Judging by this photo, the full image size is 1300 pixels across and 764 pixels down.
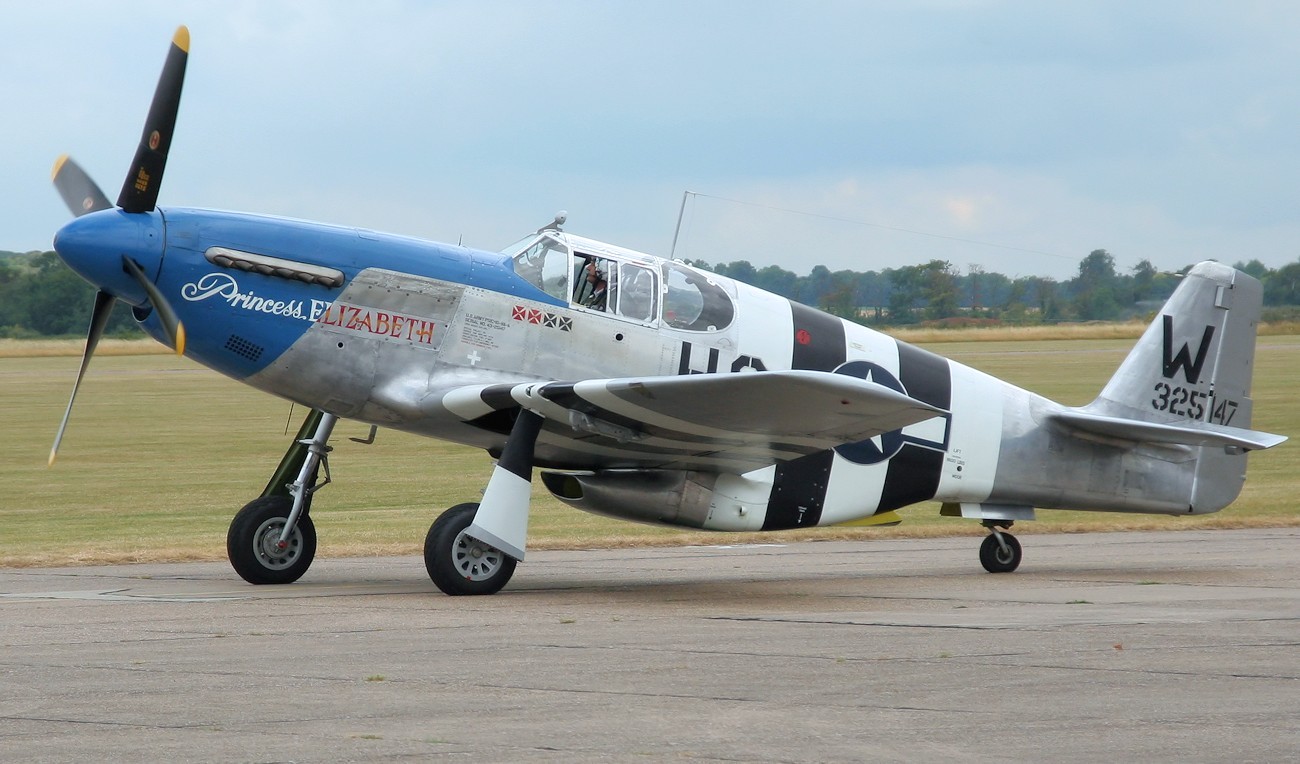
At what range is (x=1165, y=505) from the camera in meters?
13.3

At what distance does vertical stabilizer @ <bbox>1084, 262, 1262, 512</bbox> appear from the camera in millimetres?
13641

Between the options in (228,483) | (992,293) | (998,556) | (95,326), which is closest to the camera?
(95,326)

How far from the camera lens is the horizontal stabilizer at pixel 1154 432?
1248cm

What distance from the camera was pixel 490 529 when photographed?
10508mm

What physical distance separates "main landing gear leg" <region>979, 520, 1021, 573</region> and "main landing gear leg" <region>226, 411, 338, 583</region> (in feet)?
19.4

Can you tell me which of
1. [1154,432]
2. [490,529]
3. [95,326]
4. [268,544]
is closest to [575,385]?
[490,529]

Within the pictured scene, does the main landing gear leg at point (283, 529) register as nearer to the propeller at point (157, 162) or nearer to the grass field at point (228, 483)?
the propeller at point (157, 162)

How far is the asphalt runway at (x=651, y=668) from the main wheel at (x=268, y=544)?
20cm

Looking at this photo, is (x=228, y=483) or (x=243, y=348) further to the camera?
(x=228, y=483)

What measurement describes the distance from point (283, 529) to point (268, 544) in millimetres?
163

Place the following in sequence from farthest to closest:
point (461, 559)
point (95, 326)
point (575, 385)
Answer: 1. point (95, 326)
2. point (461, 559)
3. point (575, 385)

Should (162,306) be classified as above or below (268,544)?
above

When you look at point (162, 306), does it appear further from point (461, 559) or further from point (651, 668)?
point (651, 668)

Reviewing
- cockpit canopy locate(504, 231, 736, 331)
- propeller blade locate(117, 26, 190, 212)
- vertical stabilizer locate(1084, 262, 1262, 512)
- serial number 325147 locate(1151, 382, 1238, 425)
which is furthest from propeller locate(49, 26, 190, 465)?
serial number 325147 locate(1151, 382, 1238, 425)
